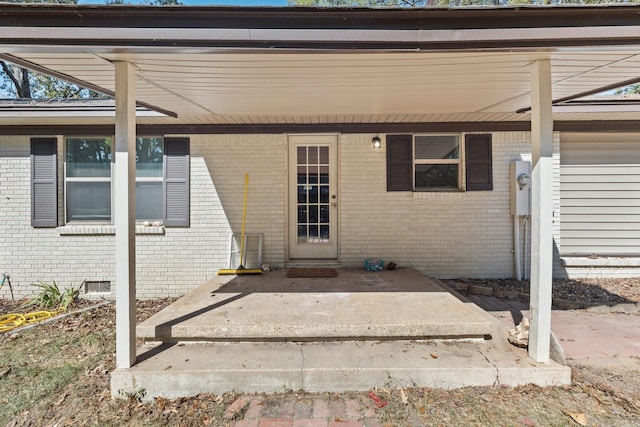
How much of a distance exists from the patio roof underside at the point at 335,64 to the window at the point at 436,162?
1019mm

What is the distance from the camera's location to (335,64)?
9.37ft

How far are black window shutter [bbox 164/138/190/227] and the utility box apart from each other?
524 centimetres

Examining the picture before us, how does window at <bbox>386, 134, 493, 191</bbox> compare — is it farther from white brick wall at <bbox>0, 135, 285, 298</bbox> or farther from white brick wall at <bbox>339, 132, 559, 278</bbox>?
white brick wall at <bbox>0, 135, 285, 298</bbox>

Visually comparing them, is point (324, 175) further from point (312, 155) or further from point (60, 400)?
point (60, 400)

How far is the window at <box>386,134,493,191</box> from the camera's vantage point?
546 centimetres

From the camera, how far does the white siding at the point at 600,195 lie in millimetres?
5754

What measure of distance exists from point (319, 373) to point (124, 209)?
2.07 m

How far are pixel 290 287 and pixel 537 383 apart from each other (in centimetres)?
273

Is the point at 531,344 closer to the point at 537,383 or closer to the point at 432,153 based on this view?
the point at 537,383

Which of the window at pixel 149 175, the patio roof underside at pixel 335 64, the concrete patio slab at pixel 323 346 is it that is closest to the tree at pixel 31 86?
the window at pixel 149 175

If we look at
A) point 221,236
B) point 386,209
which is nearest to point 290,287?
point 221,236

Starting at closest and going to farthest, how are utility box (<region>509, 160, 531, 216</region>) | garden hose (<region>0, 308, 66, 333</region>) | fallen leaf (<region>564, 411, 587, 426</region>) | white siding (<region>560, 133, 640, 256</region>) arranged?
fallen leaf (<region>564, 411, 587, 426</region>) < garden hose (<region>0, 308, 66, 333</region>) < utility box (<region>509, 160, 531, 216</region>) < white siding (<region>560, 133, 640, 256</region>)

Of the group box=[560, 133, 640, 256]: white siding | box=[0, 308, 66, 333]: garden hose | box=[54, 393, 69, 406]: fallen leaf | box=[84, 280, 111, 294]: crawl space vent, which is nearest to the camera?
box=[54, 393, 69, 406]: fallen leaf

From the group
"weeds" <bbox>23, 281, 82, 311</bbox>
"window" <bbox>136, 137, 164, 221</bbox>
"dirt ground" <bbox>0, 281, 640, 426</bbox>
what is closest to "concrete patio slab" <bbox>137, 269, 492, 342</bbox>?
"dirt ground" <bbox>0, 281, 640, 426</bbox>
